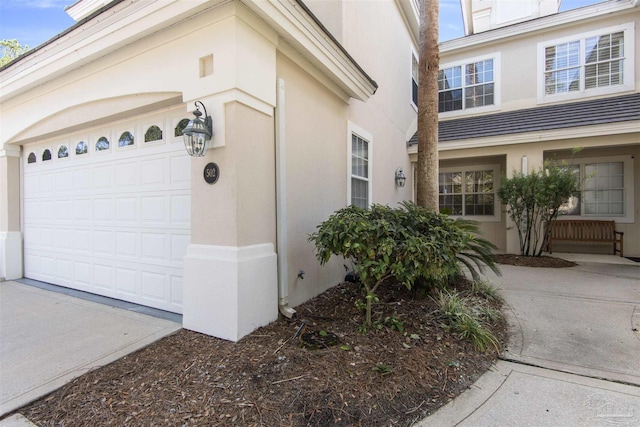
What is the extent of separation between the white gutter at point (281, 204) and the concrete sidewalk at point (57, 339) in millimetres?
1271

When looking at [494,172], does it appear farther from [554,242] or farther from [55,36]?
[55,36]

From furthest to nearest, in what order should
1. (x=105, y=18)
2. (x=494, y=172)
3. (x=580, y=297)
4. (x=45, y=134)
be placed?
(x=494, y=172) → (x=45, y=134) → (x=580, y=297) → (x=105, y=18)

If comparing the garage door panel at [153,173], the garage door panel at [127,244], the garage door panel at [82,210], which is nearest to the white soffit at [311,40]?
the garage door panel at [153,173]

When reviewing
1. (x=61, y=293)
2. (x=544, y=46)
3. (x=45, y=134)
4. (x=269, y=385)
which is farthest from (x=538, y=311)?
(x=544, y=46)

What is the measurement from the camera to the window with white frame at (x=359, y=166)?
20.0 feet

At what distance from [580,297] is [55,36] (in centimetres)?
862

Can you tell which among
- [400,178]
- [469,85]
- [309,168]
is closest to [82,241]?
[309,168]

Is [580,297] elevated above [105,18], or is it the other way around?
[105,18]

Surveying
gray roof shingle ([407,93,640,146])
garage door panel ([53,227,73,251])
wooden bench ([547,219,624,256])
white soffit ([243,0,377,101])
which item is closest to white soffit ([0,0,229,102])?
white soffit ([243,0,377,101])

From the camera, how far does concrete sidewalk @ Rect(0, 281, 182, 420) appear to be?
274 cm

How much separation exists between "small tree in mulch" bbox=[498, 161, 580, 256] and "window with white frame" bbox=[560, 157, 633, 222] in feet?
4.02

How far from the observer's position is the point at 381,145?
25.8 feet

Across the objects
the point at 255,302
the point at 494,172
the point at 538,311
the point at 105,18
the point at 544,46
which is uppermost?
the point at 544,46

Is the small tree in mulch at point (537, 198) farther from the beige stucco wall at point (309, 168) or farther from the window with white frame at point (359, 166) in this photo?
the beige stucco wall at point (309, 168)
